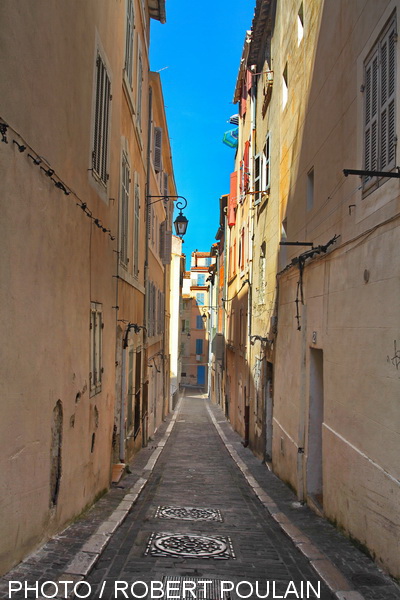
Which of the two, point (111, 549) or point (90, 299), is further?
point (90, 299)

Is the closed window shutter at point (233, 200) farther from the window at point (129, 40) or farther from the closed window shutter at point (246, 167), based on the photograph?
the window at point (129, 40)

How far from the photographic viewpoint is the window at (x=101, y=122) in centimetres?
911

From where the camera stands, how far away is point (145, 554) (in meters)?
6.80

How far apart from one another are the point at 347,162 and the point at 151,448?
12.0 metres

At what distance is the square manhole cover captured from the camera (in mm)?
5477

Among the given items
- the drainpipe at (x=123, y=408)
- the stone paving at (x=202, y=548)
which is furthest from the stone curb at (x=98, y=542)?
the drainpipe at (x=123, y=408)

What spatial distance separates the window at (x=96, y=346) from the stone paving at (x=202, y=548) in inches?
72.0

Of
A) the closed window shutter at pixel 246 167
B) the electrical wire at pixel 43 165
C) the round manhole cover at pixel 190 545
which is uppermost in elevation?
the closed window shutter at pixel 246 167

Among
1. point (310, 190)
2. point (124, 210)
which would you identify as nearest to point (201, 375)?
point (124, 210)

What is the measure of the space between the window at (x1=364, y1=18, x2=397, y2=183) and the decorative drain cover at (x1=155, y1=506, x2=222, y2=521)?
5363 mm

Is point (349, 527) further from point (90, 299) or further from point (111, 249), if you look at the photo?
point (111, 249)

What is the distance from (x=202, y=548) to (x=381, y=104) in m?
5.51

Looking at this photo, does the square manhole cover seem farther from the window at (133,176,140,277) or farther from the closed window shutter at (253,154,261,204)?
the closed window shutter at (253,154,261,204)

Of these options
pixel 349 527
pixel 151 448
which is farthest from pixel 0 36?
pixel 151 448
